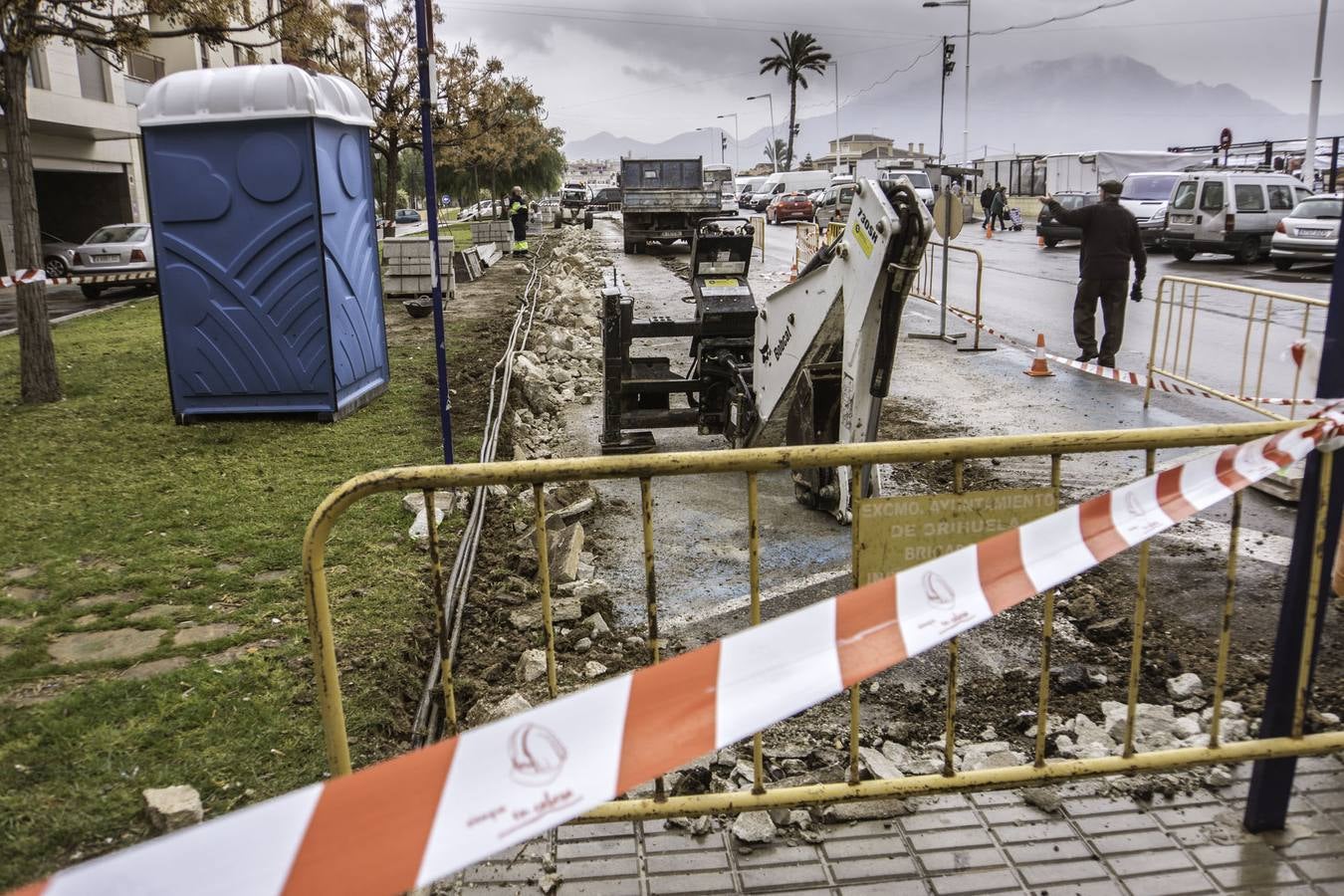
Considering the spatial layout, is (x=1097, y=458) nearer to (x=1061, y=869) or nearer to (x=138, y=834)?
(x=1061, y=869)

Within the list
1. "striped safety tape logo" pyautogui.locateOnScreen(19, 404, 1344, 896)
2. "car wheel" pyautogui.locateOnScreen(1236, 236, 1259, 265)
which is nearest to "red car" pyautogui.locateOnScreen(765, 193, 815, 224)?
"car wheel" pyautogui.locateOnScreen(1236, 236, 1259, 265)

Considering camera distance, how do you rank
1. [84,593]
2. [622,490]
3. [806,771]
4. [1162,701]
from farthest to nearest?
[622,490]
[84,593]
[1162,701]
[806,771]

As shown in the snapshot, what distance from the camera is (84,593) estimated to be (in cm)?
565

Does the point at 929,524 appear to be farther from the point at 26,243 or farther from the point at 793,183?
the point at 793,183

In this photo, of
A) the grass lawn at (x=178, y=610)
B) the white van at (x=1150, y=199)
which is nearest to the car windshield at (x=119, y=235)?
the grass lawn at (x=178, y=610)

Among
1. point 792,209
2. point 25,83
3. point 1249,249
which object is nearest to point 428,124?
point 25,83

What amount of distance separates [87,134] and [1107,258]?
27.3 meters

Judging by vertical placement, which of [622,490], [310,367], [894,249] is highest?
[894,249]

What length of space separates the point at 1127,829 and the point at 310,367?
8041 mm

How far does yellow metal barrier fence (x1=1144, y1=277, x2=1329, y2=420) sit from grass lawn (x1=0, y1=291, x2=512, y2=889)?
216 inches

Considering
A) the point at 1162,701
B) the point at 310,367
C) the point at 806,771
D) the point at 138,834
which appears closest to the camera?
the point at 138,834

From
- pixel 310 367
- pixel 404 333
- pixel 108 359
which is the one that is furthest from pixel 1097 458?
pixel 108 359

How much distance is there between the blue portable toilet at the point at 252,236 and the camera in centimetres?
897

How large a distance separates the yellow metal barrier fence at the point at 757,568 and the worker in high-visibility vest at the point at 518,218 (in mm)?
26293
